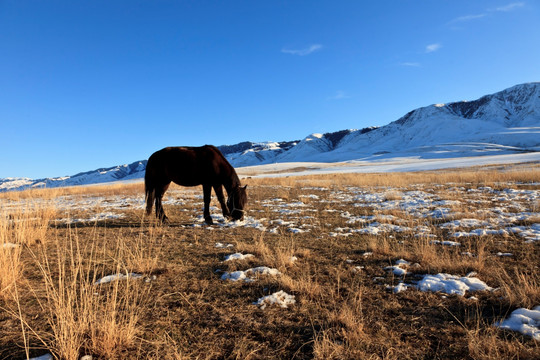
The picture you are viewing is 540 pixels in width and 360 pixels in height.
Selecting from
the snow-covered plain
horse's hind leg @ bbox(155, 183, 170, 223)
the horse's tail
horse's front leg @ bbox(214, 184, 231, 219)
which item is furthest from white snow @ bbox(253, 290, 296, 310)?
the horse's tail

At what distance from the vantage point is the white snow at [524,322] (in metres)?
2.19

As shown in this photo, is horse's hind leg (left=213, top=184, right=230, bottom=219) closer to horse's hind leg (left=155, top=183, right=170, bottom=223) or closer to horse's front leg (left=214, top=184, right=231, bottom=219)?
horse's front leg (left=214, top=184, right=231, bottom=219)

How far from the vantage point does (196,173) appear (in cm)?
724

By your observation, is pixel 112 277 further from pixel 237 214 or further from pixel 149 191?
pixel 149 191

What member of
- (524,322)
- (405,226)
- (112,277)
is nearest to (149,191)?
(112,277)

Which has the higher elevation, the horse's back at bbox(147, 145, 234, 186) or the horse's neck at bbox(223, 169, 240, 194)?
the horse's back at bbox(147, 145, 234, 186)

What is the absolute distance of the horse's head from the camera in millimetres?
7441

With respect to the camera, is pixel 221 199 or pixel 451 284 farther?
pixel 221 199

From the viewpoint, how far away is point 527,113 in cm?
19300

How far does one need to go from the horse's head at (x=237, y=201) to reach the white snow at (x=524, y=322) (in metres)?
5.95

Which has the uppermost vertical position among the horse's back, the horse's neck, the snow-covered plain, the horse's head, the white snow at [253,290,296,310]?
the horse's back

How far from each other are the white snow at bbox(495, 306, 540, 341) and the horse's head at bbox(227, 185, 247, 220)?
5953 millimetres

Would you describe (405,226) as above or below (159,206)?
below

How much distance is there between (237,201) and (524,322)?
242 inches
